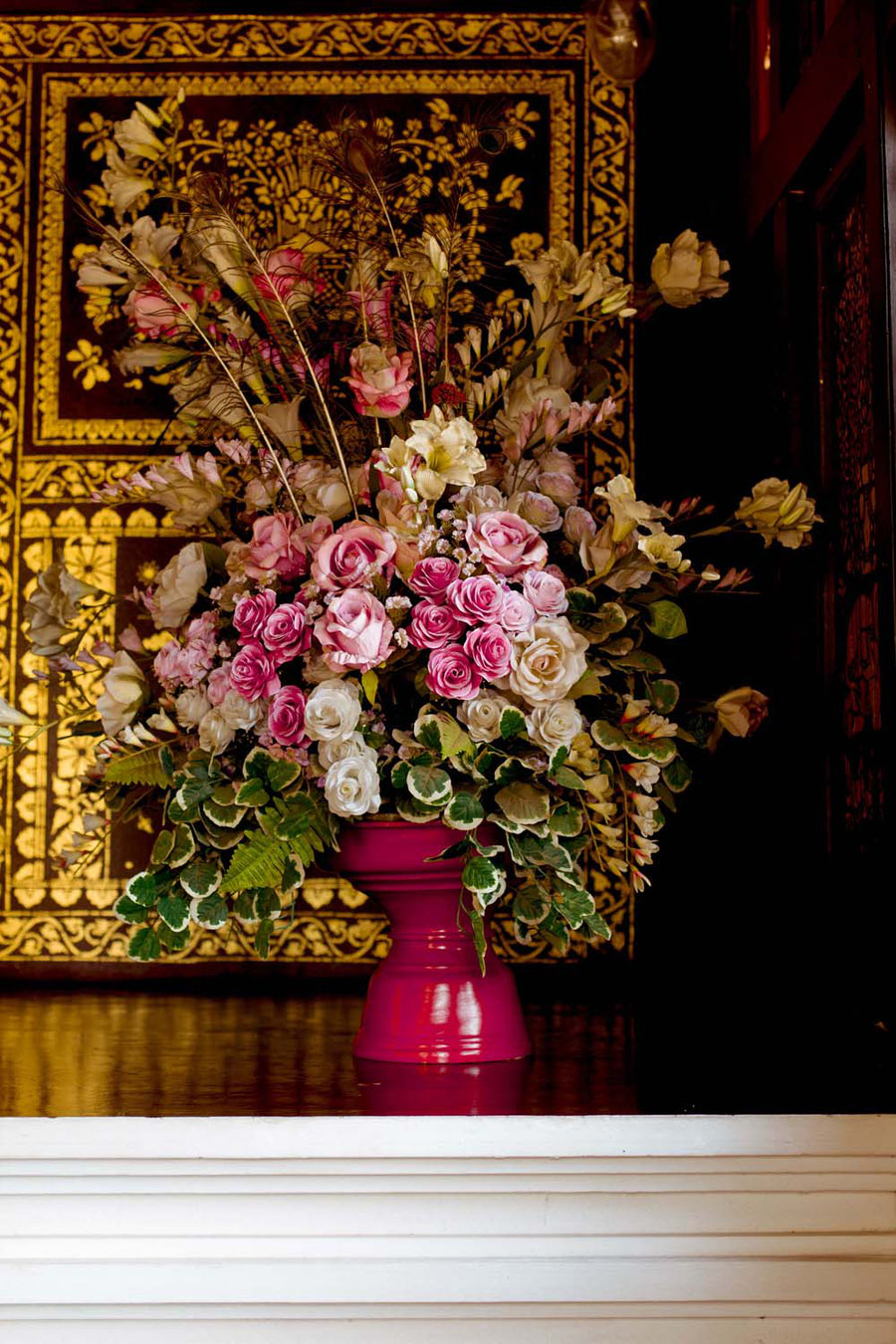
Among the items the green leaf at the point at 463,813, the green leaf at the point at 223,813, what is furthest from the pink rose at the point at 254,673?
the green leaf at the point at 463,813

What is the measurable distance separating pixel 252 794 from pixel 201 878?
0.30ft

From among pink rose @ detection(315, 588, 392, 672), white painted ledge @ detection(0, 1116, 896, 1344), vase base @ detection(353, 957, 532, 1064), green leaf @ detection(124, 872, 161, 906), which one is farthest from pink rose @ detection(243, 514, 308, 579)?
white painted ledge @ detection(0, 1116, 896, 1344)

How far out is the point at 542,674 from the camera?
1293 millimetres

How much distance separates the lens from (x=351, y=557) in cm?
131

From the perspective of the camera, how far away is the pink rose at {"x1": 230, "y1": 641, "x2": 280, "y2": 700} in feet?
4.40

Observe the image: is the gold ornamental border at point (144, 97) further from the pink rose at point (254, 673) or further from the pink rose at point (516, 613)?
the pink rose at point (516, 613)

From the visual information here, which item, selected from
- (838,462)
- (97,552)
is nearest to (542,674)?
(838,462)

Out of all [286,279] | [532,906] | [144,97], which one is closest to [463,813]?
[532,906]

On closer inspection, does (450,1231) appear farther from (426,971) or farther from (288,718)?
(288,718)

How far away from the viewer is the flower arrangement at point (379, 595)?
51.2 inches

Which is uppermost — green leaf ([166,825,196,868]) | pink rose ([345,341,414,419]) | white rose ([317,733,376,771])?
pink rose ([345,341,414,419])

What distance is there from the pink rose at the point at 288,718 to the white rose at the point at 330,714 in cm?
3

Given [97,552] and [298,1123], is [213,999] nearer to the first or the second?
[97,552]

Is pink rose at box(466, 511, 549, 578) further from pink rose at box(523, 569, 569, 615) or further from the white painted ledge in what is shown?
the white painted ledge
